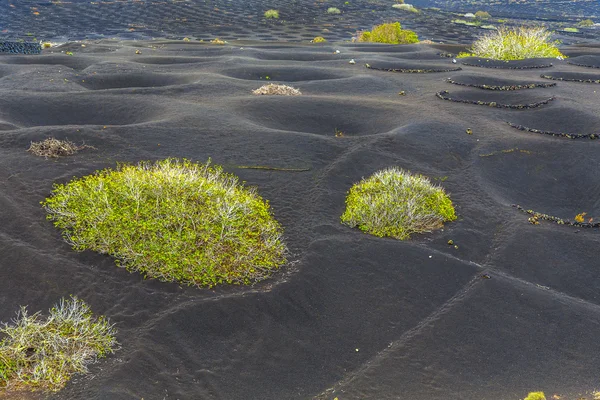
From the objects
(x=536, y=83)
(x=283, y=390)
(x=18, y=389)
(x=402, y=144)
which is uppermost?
(x=536, y=83)

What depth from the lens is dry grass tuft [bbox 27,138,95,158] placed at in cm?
Result: 1233

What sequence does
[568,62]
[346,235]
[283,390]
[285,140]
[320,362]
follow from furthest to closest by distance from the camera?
1. [568,62]
2. [285,140]
3. [346,235]
4. [320,362]
5. [283,390]

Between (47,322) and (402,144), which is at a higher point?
(402,144)

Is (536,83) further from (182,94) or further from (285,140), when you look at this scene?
(182,94)

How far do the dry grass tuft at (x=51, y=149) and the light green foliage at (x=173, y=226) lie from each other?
1789 millimetres

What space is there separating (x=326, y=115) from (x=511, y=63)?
16.7 metres

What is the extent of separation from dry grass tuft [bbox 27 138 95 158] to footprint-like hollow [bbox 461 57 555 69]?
2385cm

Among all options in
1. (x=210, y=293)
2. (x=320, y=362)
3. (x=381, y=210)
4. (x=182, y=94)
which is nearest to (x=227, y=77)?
(x=182, y=94)

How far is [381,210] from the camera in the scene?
1132cm

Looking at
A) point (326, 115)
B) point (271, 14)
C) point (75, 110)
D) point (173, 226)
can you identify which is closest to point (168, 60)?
point (75, 110)

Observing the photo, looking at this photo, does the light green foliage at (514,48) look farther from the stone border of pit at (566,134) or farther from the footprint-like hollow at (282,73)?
the stone border of pit at (566,134)

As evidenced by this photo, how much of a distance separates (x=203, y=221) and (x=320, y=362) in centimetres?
370

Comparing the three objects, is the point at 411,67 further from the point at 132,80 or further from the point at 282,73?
the point at 132,80

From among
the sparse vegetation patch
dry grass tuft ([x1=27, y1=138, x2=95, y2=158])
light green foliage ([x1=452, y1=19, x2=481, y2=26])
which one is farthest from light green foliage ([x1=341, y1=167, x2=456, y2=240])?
light green foliage ([x1=452, y1=19, x2=481, y2=26])
